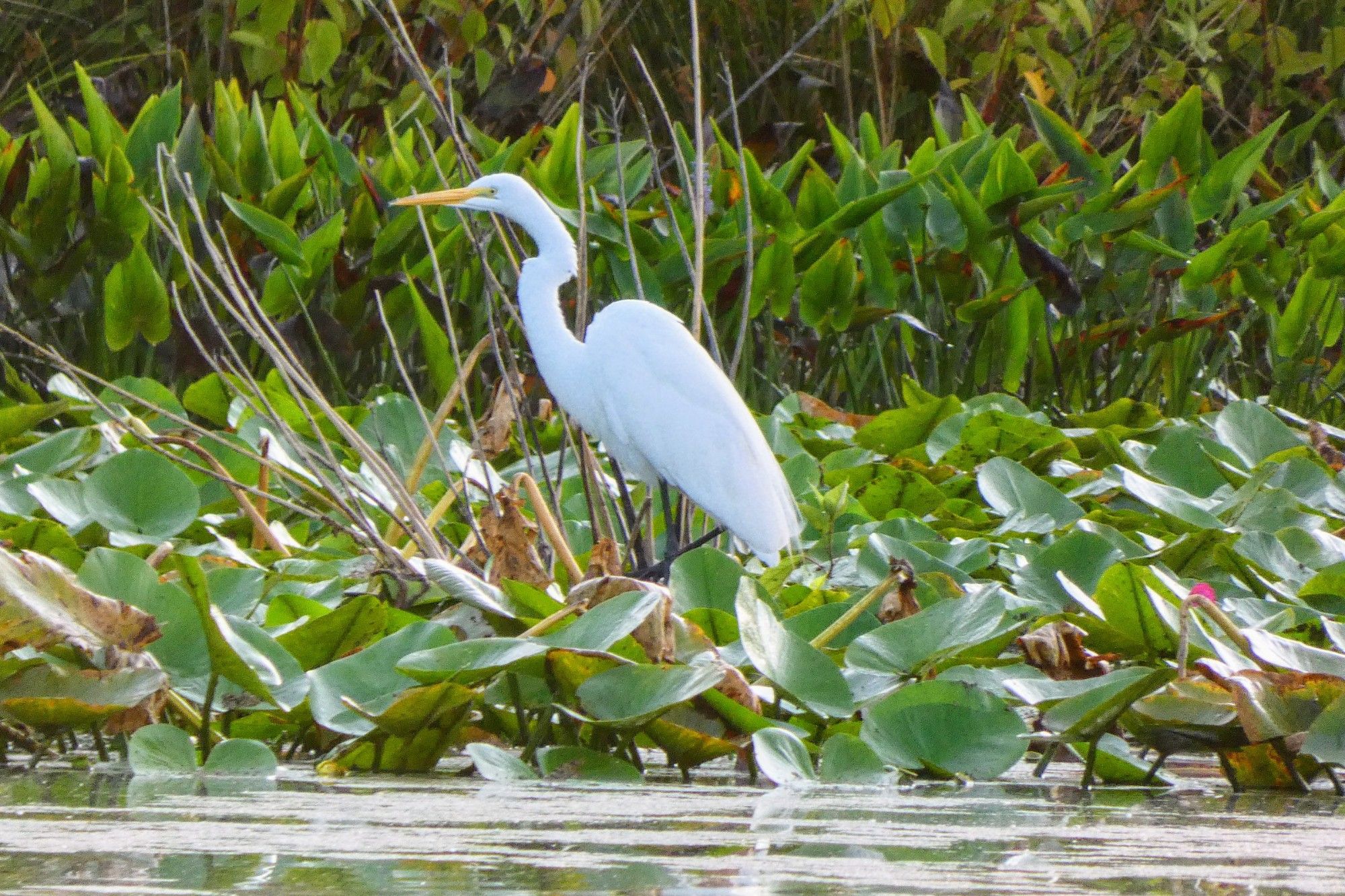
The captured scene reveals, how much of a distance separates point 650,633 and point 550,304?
1232 millimetres

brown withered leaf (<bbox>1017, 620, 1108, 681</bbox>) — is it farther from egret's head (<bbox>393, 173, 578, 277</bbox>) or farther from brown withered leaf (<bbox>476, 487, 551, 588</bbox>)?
egret's head (<bbox>393, 173, 578, 277</bbox>)

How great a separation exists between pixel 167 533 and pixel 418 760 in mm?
677

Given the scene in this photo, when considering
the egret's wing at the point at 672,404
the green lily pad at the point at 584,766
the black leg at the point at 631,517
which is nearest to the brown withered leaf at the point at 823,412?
the black leg at the point at 631,517

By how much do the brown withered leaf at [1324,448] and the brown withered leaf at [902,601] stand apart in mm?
1283

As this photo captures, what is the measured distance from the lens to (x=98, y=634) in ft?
4.93

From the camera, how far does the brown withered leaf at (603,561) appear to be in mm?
1968

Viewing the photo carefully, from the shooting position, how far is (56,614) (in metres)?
1.48

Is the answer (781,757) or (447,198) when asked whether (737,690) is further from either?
(447,198)

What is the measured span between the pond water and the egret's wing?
1.06 m

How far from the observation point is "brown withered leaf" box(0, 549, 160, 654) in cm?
144

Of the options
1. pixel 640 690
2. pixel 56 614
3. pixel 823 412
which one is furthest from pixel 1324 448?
pixel 56 614

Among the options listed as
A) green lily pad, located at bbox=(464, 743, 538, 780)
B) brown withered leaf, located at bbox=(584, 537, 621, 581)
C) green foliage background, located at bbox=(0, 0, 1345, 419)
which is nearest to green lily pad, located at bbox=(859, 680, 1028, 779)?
green lily pad, located at bbox=(464, 743, 538, 780)

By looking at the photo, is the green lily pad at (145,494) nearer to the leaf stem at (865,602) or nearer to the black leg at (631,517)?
the black leg at (631,517)

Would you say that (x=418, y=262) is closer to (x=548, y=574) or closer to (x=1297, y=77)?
(x=548, y=574)
